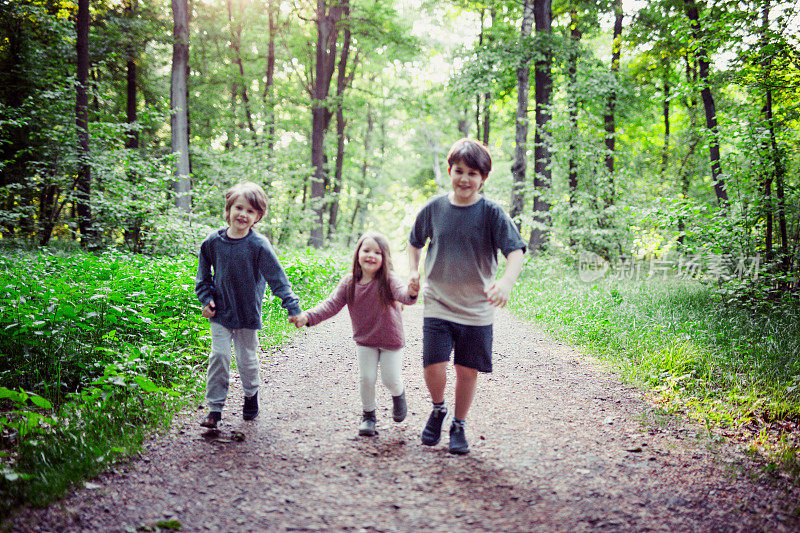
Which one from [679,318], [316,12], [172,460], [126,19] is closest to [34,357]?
[172,460]

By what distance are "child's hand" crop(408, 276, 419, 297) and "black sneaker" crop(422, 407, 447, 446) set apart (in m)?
0.90

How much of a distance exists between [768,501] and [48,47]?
16263 millimetres

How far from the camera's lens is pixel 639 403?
421 centimetres

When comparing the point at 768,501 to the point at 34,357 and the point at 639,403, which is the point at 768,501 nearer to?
the point at 639,403

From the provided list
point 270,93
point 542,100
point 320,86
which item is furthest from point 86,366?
point 270,93

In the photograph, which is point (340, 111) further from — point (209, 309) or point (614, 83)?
point (209, 309)

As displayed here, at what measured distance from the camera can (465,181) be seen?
3076 millimetres

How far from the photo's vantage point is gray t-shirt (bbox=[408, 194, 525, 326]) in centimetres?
310

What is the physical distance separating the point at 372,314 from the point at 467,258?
816mm

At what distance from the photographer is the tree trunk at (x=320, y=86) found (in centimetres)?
1747

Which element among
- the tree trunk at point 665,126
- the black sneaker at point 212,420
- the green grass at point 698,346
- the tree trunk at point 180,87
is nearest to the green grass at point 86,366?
the black sneaker at point 212,420

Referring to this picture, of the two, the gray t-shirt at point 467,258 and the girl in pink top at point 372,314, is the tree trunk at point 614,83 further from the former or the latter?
the girl in pink top at point 372,314

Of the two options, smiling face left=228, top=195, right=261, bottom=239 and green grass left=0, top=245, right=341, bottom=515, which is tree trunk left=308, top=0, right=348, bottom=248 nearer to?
green grass left=0, top=245, right=341, bottom=515

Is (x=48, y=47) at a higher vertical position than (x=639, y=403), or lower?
higher
